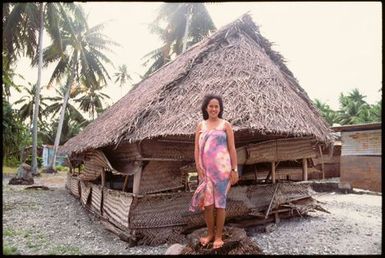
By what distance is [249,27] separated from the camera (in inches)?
301

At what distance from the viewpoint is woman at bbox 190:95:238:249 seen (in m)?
3.84

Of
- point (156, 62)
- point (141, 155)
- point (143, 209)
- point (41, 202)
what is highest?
point (156, 62)

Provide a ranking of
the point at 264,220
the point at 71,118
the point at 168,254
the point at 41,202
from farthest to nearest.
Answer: the point at 71,118 → the point at 41,202 → the point at 264,220 → the point at 168,254

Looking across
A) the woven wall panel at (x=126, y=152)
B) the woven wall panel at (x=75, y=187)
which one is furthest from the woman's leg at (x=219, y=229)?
the woven wall panel at (x=75, y=187)

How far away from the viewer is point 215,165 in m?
3.87

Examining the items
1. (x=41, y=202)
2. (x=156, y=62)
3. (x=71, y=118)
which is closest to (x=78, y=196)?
(x=41, y=202)

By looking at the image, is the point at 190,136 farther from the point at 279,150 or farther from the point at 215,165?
the point at 279,150

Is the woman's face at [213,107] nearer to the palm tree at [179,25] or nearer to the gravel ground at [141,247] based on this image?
the gravel ground at [141,247]

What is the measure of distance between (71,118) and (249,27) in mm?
24691

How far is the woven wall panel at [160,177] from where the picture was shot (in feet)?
18.0

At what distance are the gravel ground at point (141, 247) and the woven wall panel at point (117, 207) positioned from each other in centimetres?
30

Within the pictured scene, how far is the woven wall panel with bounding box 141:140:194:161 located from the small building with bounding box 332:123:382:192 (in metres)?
9.30

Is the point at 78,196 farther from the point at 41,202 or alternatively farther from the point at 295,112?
the point at 295,112

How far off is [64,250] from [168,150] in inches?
89.9
